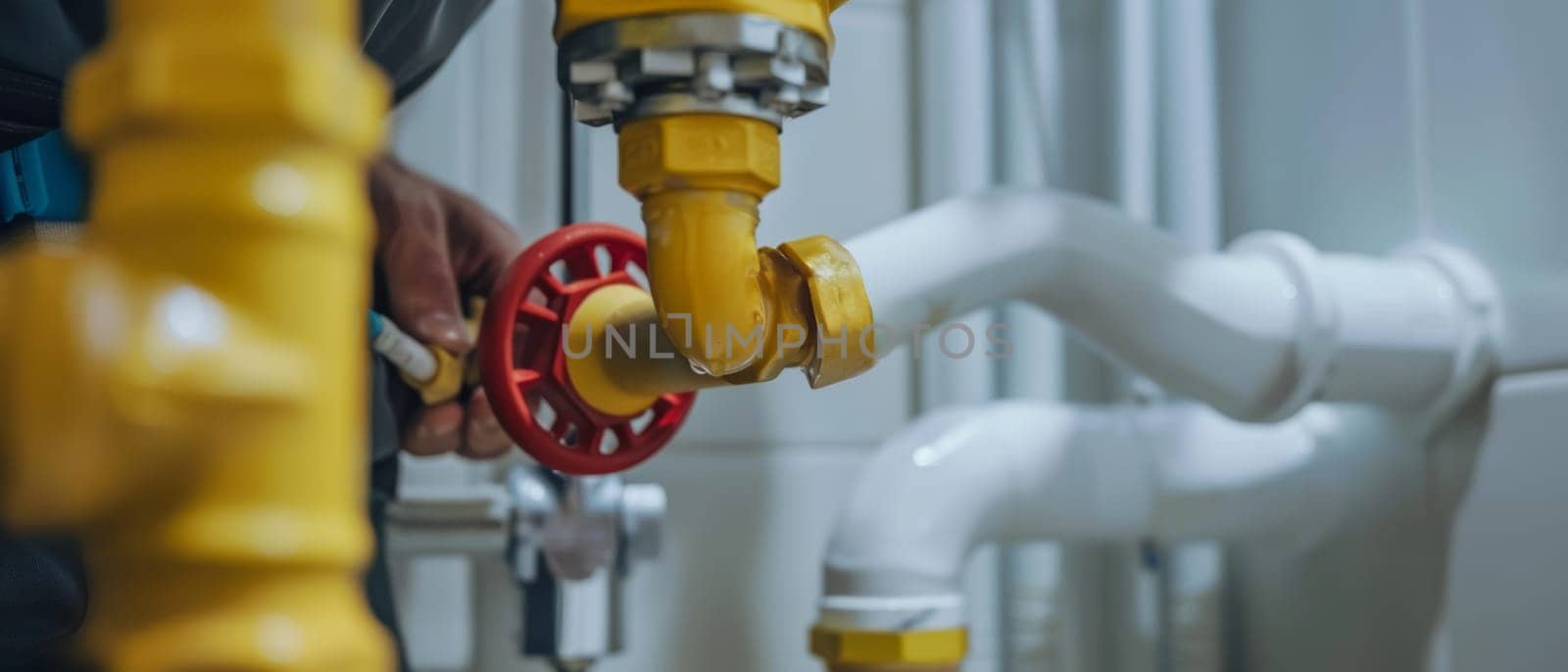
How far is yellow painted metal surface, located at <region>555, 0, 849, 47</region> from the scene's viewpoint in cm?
30

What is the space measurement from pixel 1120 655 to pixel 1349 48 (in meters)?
0.37

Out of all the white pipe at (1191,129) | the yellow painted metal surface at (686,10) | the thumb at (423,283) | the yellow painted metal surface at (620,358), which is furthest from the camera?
the white pipe at (1191,129)

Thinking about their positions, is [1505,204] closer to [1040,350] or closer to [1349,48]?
[1349,48]

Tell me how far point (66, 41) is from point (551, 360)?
0.17m

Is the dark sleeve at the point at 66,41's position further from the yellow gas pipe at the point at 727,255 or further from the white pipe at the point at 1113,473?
the white pipe at the point at 1113,473

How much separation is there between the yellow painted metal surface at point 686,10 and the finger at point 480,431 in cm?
25

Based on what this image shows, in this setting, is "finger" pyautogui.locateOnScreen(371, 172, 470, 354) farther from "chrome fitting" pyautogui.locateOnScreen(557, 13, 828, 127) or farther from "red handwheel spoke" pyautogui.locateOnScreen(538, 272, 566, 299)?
"chrome fitting" pyautogui.locateOnScreen(557, 13, 828, 127)

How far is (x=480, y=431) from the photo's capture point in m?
0.55

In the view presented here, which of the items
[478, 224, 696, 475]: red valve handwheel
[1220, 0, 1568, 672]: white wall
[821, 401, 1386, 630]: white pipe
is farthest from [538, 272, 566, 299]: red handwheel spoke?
[1220, 0, 1568, 672]: white wall

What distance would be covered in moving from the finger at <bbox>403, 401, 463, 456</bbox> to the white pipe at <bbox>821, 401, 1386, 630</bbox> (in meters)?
0.18

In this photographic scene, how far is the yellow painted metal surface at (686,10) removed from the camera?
0.30m

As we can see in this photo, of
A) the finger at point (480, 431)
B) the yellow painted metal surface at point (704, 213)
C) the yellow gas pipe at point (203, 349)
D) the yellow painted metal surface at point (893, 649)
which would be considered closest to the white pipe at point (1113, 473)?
the yellow painted metal surface at point (893, 649)

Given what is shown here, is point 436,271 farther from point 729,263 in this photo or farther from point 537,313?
point 729,263

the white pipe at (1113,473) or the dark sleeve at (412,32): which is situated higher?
the dark sleeve at (412,32)
